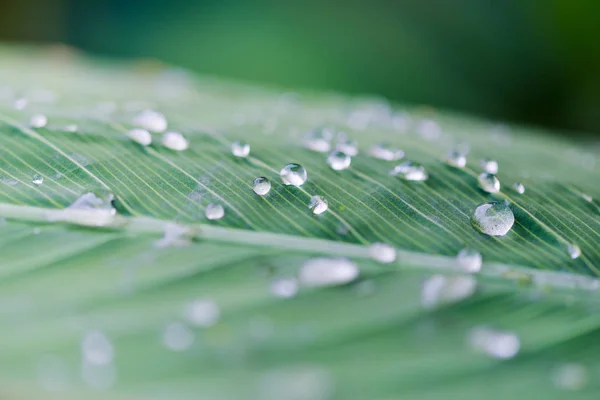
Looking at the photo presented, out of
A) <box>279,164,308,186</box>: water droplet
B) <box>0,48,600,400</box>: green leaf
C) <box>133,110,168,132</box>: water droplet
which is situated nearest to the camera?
<box>0,48,600,400</box>: green leaf

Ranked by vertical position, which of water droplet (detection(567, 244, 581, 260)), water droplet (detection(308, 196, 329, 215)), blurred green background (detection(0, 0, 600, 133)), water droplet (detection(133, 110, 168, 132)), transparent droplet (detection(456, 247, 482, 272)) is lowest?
transparent droplet (detection(456, 247, 482, 272))

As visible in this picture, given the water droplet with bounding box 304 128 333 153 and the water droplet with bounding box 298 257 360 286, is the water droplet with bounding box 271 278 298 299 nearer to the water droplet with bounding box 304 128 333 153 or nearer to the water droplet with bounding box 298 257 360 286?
the water droplet with bounding box 298 257 360 286

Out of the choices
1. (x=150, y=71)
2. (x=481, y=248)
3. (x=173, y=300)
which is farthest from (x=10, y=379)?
(x=150, y=71)

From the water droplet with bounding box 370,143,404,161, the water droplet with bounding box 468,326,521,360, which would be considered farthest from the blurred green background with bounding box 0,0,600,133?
the water droplet with bounding box 468,326,521,360

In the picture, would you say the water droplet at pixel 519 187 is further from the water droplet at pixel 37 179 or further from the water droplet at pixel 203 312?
the water droplet at pixel 37 179

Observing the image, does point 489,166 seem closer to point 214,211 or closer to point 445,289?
point 445,289

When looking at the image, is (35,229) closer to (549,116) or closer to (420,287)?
(420,287)

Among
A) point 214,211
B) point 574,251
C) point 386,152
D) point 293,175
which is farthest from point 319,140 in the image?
point 574,251
